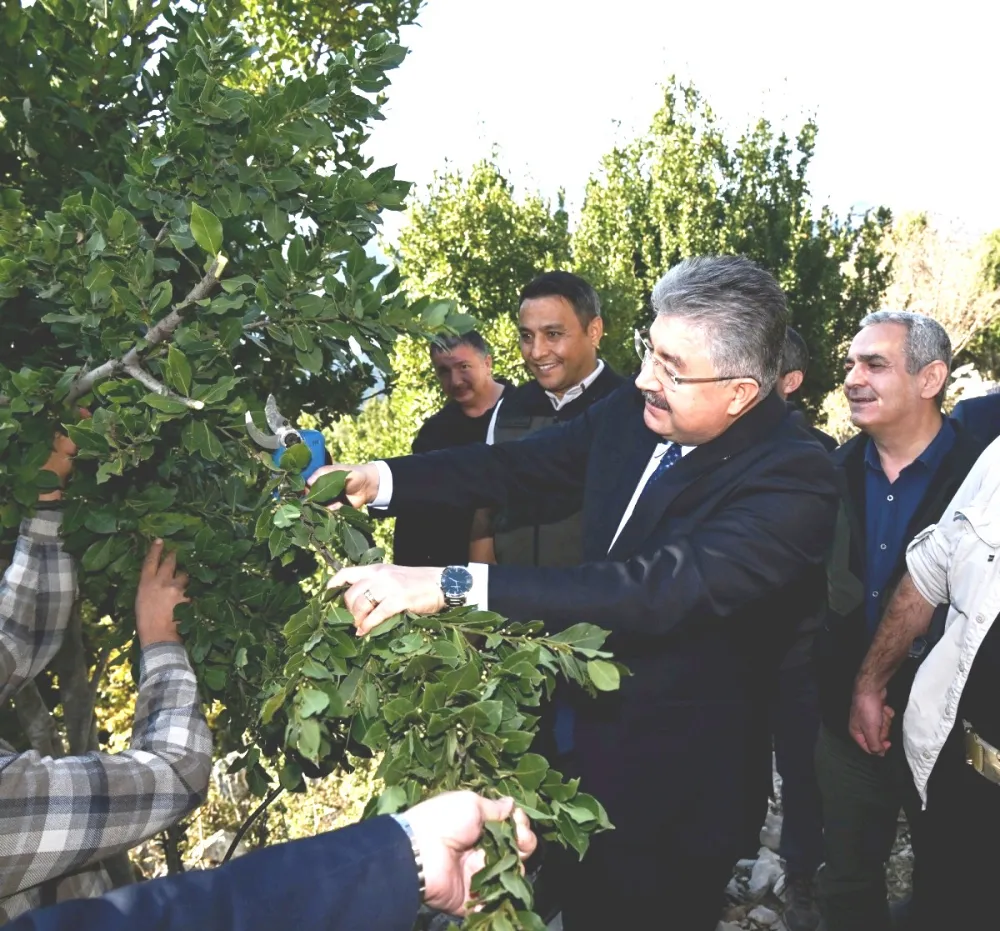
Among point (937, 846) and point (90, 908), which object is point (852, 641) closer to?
point (937, 846)

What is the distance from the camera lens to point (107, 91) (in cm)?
257

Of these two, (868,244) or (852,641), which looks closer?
(852,641)

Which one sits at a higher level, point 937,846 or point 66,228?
point 66,228

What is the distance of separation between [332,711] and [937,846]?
7.85 feet

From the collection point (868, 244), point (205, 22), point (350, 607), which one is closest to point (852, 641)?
point (350, 607)

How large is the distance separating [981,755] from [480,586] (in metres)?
1.69

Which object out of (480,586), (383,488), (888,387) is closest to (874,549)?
(888,387)

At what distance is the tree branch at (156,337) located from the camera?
5.94 ft

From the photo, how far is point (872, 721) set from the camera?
328 cm

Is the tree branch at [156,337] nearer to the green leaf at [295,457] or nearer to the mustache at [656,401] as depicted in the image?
the green leaf at [295,457]

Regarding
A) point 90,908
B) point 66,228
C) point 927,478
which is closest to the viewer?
point 90,908

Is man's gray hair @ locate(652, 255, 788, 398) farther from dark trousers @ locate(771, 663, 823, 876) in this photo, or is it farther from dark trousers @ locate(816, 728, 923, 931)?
dark trousers @ locate(771, 663, 823, 876)

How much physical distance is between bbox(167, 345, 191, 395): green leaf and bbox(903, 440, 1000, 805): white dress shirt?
222 centimetres

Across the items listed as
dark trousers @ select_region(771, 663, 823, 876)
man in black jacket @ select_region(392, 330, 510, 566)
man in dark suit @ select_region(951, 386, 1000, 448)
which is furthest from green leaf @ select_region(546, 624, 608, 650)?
man in dark suit @ select_region(951, 386, 1000, 448)
